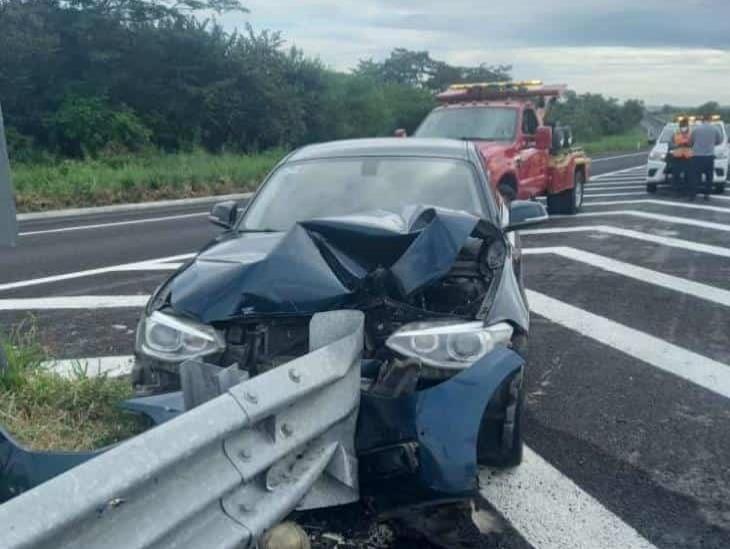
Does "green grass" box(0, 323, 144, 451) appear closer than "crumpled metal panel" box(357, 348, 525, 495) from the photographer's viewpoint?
No

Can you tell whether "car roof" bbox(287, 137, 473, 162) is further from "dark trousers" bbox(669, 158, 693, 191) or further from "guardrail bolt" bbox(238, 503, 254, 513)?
"dark trousers" bbox(669, 158, 693, 191)

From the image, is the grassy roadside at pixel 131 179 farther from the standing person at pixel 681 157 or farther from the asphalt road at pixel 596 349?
the standing person at pixel 681 157

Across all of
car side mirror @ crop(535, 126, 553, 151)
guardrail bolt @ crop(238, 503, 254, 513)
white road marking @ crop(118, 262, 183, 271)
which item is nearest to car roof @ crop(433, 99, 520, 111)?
car side mirror @ crop(535, 126, 553, 151)

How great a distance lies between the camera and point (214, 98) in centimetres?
2973

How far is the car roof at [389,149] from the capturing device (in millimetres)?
6402

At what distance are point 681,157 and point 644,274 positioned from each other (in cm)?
1006

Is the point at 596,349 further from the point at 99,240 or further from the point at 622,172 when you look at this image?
the point at 622,172

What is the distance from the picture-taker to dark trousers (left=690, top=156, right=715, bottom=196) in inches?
757

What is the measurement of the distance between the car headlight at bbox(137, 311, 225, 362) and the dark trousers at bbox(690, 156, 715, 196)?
1710 centimetres

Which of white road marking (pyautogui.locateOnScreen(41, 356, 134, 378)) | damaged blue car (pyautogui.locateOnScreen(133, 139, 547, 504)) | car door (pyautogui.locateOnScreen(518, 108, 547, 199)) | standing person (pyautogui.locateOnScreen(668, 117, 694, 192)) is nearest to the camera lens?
damaged blue car (pyautogui.locateOnScreen(133, 139, 547, 504))

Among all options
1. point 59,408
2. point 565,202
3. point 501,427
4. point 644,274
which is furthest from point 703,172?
point 59,408

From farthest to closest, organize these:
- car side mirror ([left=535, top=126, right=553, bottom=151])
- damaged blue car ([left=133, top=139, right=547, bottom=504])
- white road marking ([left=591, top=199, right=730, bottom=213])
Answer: white road marking ([left=591, top=199, right=730, bottom=213]) < car side mirror ([left=535, top=126, right=553, bottom=151]) < damaged blue car ([left=133, top=139, right=547, bottom=504])

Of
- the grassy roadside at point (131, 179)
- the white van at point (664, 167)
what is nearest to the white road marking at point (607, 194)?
the white van at point (664, 167)

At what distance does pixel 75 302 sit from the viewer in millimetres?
8656
